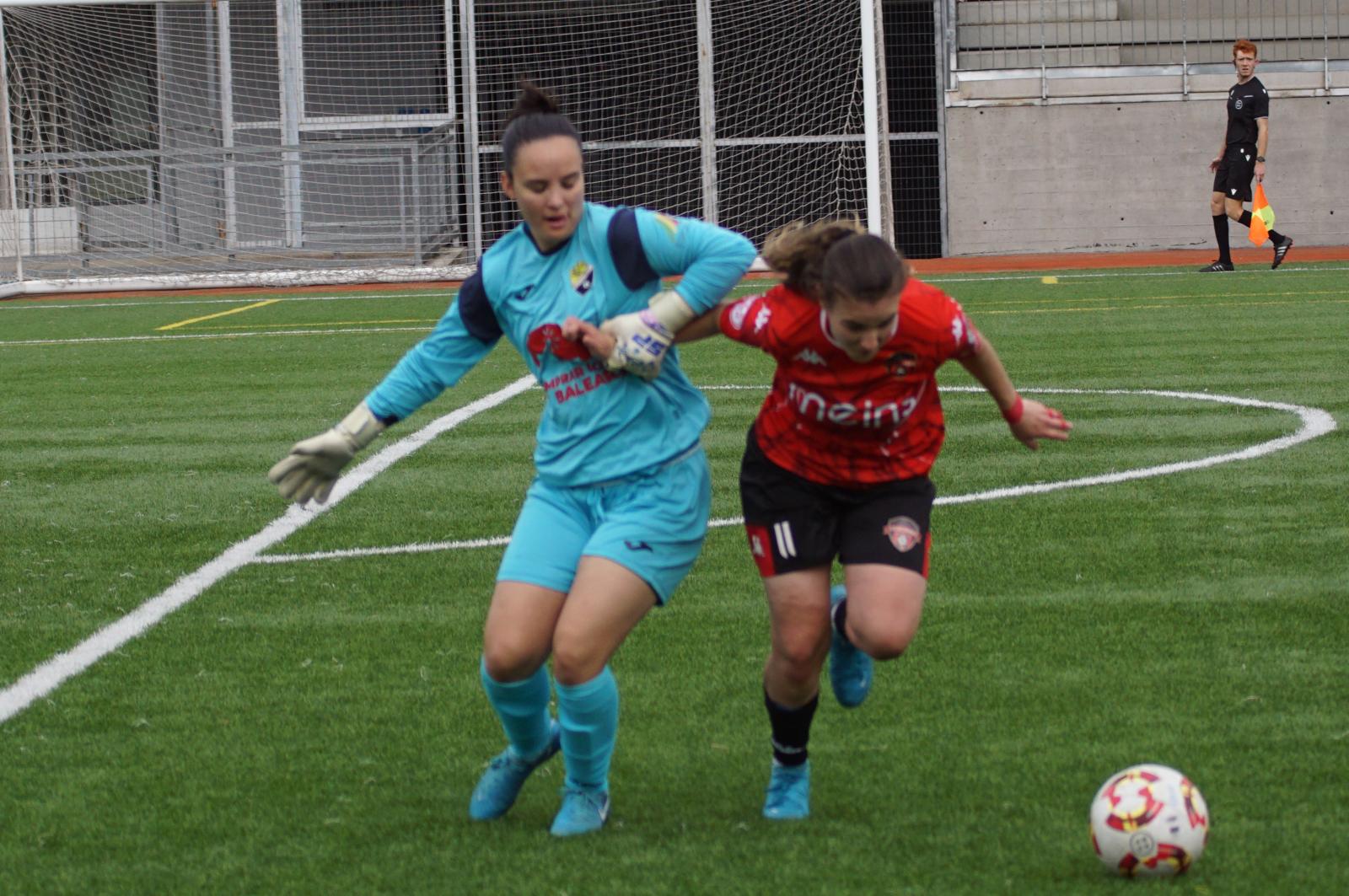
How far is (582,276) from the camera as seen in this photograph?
4227 mm

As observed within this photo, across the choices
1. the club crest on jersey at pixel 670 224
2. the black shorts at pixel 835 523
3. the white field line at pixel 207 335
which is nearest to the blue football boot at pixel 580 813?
the black shorts at pixel 835 523

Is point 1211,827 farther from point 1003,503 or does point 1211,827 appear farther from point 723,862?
point 1003,503

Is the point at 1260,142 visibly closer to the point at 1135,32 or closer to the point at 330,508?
the point at 1135,32

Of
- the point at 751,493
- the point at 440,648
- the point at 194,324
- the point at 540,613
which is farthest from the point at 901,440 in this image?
the point at 194,324

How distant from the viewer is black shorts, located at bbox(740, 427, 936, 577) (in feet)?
13.6

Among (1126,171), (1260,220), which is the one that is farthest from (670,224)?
(1126,171)

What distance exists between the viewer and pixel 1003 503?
7414 mm

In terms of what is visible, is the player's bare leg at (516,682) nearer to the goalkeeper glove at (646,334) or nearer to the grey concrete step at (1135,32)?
the goalkeeper glove at (646,334)

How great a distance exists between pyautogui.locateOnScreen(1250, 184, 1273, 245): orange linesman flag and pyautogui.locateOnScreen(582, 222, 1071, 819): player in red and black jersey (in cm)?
1470

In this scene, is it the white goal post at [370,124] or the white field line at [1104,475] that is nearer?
the white field line at [1104,475]

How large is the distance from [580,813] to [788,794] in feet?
1.49

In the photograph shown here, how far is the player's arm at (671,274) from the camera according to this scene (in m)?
4.03

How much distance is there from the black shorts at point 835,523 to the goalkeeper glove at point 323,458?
91 centimetres

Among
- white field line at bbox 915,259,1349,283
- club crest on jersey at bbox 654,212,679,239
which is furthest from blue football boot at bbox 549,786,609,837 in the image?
white field line at bbox 915,259,1349,283
